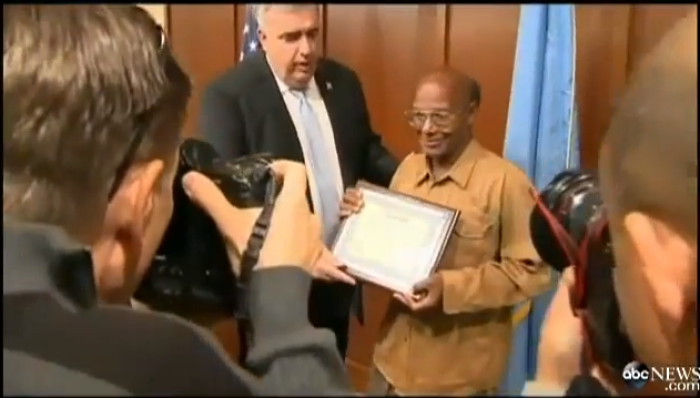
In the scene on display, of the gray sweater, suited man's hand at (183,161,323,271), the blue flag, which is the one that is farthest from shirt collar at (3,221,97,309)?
the blue flag

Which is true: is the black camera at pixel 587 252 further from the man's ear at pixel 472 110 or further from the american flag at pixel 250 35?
the american flag at pixel 250 35

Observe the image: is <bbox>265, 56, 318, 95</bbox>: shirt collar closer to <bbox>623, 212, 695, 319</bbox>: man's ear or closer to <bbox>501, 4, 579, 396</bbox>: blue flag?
<bbox>501, 4, 579, 396</bbox>: blue flag

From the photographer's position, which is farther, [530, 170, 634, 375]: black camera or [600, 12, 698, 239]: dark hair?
[530, 170, 634, 375]: black camera

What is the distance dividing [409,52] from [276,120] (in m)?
0.13

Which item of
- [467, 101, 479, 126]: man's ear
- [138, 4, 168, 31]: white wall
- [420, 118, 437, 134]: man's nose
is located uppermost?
[138, 4, 168, 31]: white wall

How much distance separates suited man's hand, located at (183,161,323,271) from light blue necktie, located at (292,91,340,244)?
0.03 metres

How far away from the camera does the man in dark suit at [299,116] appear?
0.66 meters

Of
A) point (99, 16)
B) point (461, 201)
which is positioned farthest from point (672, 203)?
point (99, 16)

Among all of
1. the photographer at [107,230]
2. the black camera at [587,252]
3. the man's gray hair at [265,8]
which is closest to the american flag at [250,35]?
the man's gray hair at [265,8]

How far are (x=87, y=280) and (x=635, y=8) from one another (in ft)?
1.13

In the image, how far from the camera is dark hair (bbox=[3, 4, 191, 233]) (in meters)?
0.47

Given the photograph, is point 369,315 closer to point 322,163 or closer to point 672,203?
point 322,163

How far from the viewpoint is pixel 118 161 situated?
19.9 inches

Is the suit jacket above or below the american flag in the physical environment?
below
